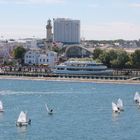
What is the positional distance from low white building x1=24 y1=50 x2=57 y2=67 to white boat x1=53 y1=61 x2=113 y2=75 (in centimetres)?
1700

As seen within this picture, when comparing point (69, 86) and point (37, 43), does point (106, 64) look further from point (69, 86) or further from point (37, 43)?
point (37, 43)

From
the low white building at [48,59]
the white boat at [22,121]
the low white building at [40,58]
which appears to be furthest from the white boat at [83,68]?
the white boat at [22,121]

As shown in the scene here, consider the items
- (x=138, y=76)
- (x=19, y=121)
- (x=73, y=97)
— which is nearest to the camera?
(x=19, y=121)

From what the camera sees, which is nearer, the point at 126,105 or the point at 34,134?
the point at 34,134

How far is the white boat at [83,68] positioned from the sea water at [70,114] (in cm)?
2311

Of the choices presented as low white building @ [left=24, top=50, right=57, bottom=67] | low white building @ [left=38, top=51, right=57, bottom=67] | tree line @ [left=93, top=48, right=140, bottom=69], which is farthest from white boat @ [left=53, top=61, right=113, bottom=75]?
low white building @ [left=38, top=51, right=57, bottom=67]

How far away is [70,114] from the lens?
62781 mm

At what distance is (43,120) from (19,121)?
153 inches

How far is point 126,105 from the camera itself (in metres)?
72.8

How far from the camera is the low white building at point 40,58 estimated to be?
146 metres

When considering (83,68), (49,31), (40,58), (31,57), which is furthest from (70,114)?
(49,31)

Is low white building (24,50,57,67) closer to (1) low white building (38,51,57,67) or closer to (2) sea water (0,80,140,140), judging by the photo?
(1) low white building (38,51,57,67)

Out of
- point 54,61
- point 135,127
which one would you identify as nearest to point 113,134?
point 135,127

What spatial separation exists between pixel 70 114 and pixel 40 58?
8497cm
